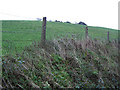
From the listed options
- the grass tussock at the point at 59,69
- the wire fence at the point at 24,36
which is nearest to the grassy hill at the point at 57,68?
the grass tussock at the point at 59,69

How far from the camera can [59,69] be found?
17.6 ft

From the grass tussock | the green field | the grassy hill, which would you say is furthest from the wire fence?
the grass tussock

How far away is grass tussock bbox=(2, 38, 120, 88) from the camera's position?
432 centimetres

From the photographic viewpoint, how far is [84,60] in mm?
6152

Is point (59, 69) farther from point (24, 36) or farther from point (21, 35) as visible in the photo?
point (21, 35)

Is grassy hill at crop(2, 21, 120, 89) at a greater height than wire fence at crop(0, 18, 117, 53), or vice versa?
wire fence at crop(0, 18, 117, 53)

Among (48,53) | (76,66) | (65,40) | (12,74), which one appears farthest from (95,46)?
A: (12,74)

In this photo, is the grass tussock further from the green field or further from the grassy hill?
the green field

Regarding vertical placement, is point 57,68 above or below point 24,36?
below

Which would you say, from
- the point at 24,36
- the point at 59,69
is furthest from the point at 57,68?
the point at 24,36

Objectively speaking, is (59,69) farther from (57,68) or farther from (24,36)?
(24,36)

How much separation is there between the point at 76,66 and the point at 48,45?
1799 mm

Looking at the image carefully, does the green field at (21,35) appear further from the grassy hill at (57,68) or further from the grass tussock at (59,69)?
the grass tussock at (59,69)

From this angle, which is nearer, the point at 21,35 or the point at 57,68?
the point at 57,68
